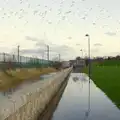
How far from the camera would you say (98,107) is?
861 inches

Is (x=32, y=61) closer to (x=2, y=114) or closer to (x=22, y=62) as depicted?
(x=22, y=62)

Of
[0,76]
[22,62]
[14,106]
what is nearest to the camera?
[14,106]

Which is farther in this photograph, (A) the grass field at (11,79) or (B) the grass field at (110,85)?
(A) the grass field at (11,79)

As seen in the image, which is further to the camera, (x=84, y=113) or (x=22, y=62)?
(x=22, y=62)

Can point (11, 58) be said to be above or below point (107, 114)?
above

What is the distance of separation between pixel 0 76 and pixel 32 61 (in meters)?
39.4

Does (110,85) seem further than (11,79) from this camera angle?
Yes

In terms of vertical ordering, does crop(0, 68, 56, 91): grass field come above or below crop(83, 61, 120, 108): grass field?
above

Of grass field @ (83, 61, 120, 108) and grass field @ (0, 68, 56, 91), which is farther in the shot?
grass field @ (0, 68, 56, 91)

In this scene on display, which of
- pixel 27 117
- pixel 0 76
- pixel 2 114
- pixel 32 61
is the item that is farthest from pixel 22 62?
pixel 2 114

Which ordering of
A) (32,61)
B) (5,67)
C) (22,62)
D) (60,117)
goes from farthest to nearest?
(32,61) → (22,62) → (5,67) → (60,117)

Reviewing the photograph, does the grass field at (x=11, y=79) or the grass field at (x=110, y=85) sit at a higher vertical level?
the grass field at (x=11, y=79)

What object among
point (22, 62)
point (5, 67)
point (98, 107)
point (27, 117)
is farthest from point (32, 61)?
point (27, 117)

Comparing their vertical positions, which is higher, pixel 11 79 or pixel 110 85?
pixel 11 79
